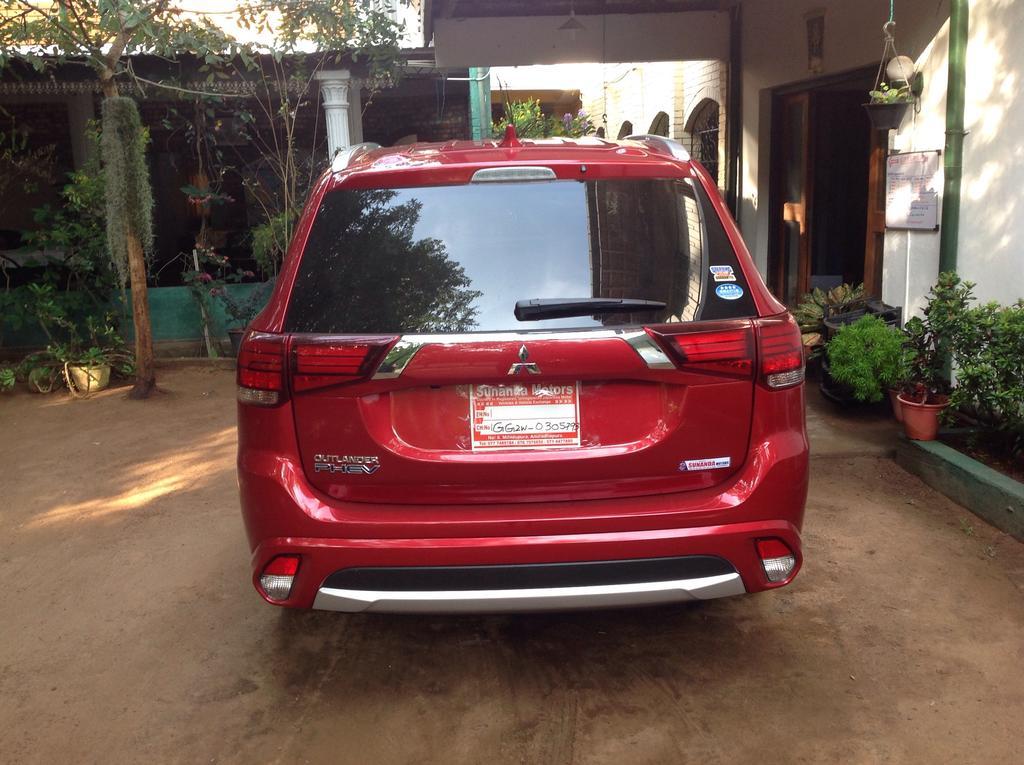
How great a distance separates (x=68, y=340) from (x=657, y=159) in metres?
8.21

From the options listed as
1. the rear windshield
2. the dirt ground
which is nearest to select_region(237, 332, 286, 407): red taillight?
the rear windshield

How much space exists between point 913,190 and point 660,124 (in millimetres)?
9741

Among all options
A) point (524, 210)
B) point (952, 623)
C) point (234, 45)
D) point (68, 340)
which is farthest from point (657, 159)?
point (68, 340)

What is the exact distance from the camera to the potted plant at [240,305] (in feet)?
32.3

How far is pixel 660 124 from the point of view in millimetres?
15695

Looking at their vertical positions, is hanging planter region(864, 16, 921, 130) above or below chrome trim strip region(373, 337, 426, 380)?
above

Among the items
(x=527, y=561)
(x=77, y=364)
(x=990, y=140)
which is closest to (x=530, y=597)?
(x=527, y=561)

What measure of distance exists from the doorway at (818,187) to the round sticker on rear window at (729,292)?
20.1 ft

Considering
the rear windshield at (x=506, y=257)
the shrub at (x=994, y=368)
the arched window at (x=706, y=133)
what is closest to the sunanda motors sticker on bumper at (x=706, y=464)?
the rear windshield at (x=506, y=257)

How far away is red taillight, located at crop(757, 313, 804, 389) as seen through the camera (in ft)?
9.78

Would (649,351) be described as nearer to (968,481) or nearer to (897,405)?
(968,481)

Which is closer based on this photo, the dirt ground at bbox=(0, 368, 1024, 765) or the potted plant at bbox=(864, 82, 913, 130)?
the dirt ground at bbox=(0, 368, 1024, 765)

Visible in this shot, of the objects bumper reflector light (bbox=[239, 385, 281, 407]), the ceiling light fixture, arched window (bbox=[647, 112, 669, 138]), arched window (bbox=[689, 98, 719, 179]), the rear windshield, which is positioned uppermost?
the ceiling light fixture

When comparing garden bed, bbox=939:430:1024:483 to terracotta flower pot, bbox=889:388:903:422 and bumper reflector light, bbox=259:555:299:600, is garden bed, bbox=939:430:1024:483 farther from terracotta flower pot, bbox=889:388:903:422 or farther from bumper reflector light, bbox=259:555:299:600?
bumper reflector light, bbox=259:555:299:600
